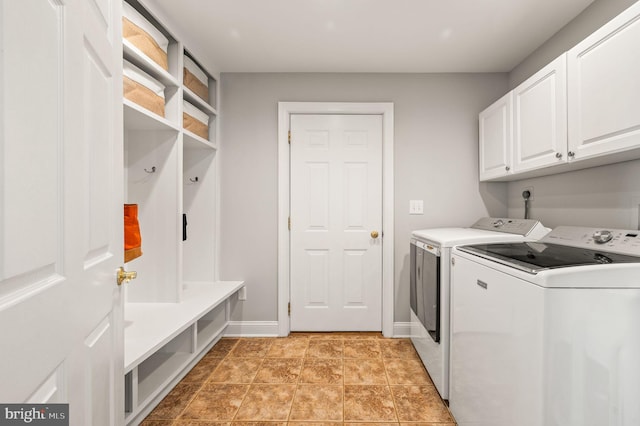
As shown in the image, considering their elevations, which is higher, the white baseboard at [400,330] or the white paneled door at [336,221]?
the white paneled door at [336,221]

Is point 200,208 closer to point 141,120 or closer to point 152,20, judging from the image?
point 141,120

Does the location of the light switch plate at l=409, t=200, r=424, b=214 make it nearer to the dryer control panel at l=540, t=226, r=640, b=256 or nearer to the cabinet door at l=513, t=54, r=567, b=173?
the cabinet door at l=513, t=54, r=567, b=173

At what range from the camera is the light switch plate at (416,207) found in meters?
2.71

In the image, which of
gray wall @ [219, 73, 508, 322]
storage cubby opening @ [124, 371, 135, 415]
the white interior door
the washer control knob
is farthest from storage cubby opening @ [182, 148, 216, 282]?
the washer control knob

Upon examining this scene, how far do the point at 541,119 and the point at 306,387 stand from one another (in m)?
2.18

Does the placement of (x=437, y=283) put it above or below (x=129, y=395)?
above

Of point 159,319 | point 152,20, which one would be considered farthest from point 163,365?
point 152,20

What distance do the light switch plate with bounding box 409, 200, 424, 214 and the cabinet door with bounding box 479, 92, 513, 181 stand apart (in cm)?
54

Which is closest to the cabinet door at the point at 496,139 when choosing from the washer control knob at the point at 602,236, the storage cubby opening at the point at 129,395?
the washer control knob at the point at 602,236

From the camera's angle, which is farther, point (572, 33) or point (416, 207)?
point (416, 207)

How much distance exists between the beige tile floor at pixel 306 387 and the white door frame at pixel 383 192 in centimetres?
29

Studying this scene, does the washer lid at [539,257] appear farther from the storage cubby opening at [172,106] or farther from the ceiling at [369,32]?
the storage cubby opening at [172,106]

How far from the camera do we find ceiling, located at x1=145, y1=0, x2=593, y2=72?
182 cm

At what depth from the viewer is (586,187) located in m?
1.80
